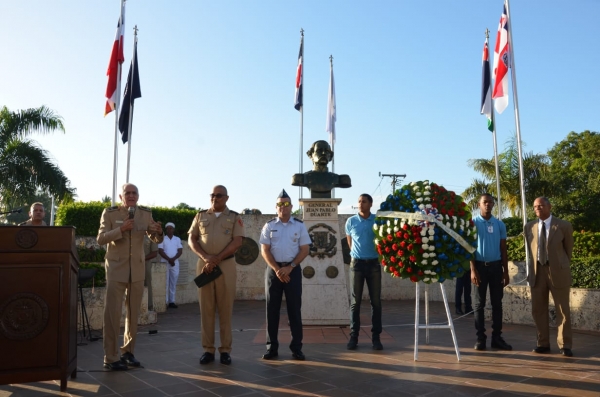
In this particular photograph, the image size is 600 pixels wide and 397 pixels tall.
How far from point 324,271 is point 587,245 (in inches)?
210

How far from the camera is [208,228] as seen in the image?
567cm

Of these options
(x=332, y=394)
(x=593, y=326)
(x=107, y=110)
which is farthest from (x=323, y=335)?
(x=107, y=110)

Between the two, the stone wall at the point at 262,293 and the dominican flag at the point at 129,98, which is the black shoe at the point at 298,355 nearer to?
the stone wall at the point at 262,293

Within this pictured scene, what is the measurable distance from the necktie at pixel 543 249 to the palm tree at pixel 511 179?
Result: 16.1 m

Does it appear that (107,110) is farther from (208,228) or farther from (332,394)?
(332,394)

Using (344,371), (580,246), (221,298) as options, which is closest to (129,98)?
(221,298)

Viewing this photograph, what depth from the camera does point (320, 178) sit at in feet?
27.4

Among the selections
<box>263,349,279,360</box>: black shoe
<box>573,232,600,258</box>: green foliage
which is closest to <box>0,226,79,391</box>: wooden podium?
<box>263,349,279,360</box>: black shoe

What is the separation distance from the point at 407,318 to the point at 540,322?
3.45 meters

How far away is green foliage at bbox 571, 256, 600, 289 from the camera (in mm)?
7609

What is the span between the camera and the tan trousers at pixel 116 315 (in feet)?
16.8

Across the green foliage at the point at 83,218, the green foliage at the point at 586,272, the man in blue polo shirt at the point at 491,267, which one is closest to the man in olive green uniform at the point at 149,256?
the green foliage at the point at 83,218

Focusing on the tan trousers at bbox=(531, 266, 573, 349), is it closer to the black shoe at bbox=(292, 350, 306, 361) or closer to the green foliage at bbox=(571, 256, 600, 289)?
the green foliage at bbox=(571, 256, 600, 289)

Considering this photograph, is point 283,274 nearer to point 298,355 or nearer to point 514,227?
point 298,355
